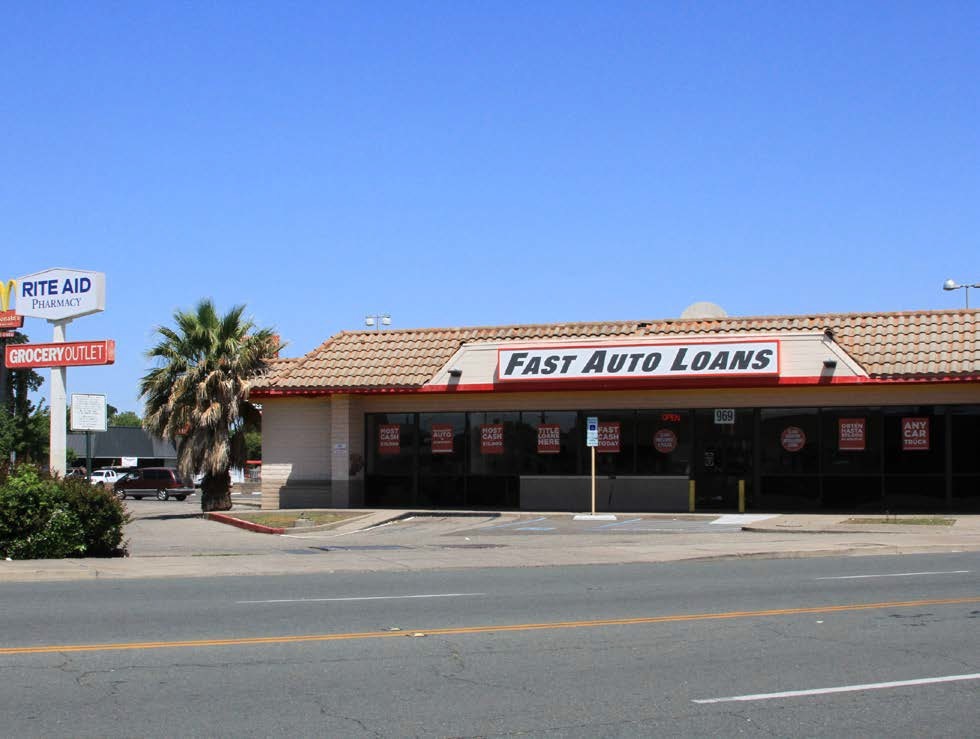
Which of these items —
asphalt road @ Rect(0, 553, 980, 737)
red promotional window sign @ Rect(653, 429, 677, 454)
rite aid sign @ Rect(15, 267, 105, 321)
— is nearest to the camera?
asphalt road @ Rect(0, 553, 980, 737)

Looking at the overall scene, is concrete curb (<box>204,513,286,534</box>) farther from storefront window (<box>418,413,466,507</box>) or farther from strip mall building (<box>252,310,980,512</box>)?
storefront window (<box>418,413,466,507</box>)

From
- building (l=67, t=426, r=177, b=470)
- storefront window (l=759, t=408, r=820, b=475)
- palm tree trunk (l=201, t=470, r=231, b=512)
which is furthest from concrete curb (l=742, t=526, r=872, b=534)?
building (l=67, t=426, r=177, b=470)

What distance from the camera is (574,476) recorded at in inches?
1280

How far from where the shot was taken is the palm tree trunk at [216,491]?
35.2 metres

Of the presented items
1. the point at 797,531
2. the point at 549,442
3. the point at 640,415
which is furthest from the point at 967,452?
the point at 549,442

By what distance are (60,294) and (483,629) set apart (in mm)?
16201

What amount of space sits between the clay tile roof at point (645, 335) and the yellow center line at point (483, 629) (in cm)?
1650

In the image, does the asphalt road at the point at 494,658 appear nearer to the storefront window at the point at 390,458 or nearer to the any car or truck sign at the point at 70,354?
the any car or truck sign at the point at 70,354

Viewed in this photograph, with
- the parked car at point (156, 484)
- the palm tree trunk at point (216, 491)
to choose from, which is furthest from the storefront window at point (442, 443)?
the parked car at point (156, 484)

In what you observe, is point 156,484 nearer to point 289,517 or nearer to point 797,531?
point 289,517

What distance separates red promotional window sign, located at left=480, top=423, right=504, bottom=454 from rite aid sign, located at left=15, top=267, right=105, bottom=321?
41.6 feet

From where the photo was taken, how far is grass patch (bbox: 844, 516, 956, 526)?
83.4 ft

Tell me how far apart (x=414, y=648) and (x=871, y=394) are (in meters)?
→ 22.6

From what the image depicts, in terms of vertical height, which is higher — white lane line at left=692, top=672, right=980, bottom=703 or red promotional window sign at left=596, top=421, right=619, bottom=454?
red promotional window sign at left=596, top=421, right=619, bottom=454
